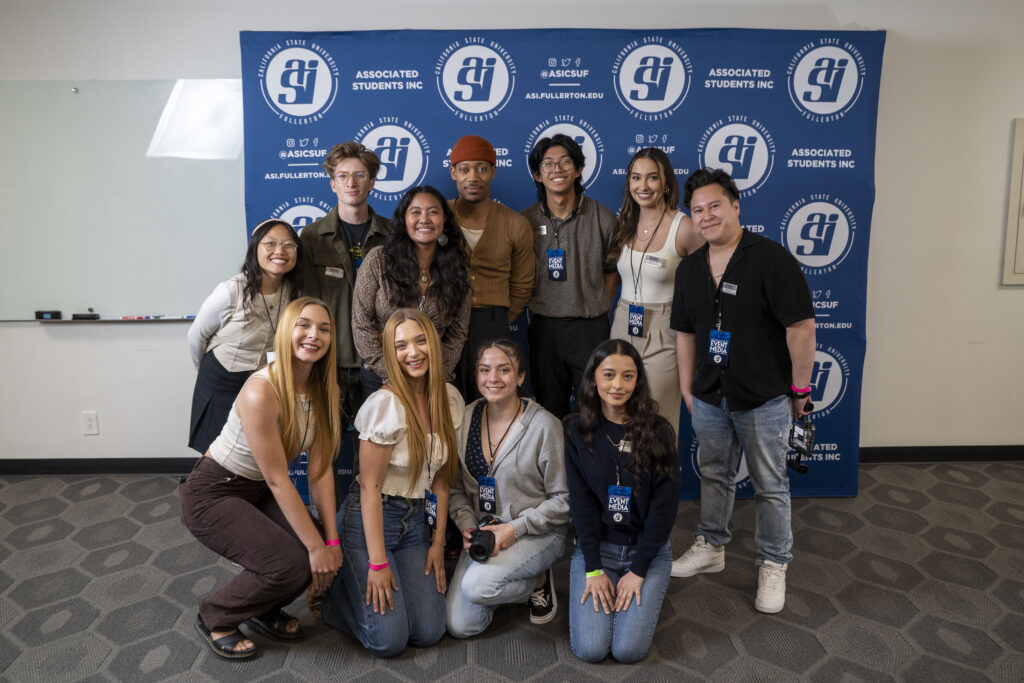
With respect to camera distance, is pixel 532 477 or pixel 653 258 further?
pixel 653 258

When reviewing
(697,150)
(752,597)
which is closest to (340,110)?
(697,150)

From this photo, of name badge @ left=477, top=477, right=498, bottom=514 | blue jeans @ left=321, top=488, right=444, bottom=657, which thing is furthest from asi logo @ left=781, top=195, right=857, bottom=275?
blue jeans @ left=321, top=488, right=444, bottom=657

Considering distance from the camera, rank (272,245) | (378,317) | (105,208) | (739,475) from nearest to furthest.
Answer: (272,245) < (378,317) < (105,208) < (739,475)

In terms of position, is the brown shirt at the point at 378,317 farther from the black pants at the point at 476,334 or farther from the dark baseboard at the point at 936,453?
the dark baseboard at the point at 936,453

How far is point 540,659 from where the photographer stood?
2.19m

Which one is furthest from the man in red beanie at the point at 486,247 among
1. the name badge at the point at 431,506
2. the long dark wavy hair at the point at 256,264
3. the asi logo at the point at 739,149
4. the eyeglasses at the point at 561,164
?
the asi logo at the point at 739,149

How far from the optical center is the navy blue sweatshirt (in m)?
2.22

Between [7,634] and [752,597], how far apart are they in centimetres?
280

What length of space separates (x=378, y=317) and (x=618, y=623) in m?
1.49

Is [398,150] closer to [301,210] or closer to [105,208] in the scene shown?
[301,210]

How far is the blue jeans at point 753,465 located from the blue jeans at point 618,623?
51 cm

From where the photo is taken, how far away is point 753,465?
2.48 metres

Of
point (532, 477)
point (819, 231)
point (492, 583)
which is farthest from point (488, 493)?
point (819, 231)

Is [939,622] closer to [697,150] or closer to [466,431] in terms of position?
[466,431]
